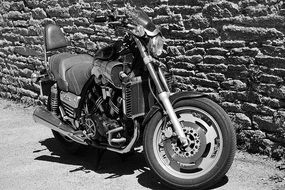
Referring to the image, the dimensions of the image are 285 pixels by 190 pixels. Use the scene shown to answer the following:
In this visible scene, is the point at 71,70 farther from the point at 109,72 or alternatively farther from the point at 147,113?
the point at 147,113

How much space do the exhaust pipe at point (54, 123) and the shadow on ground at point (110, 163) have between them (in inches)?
12.7

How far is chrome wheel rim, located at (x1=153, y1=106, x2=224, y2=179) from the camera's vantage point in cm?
402

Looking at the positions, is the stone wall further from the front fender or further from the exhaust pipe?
the exhaust pipe

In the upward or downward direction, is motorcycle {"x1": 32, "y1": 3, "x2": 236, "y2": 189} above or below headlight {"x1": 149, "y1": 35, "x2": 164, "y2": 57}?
below

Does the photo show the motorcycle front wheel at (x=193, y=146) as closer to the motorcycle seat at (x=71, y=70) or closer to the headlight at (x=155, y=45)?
the headlight at (x=155, y=45)

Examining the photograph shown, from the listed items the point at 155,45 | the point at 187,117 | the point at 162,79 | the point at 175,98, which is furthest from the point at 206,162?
the point at 155,45

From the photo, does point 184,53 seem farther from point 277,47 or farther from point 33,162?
point 33,162

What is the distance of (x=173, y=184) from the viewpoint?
13.1ft

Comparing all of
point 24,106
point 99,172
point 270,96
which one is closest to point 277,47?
point 270,96

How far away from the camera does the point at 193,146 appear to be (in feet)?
13.4

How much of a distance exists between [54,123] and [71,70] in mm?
583

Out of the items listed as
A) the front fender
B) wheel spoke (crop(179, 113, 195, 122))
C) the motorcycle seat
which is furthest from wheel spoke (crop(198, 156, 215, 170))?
the motorcycle seat

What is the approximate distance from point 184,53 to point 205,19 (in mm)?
483

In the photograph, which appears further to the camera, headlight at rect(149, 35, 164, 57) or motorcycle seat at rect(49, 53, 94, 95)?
motorcycle seat at rect(49, 53, 94, 95)
